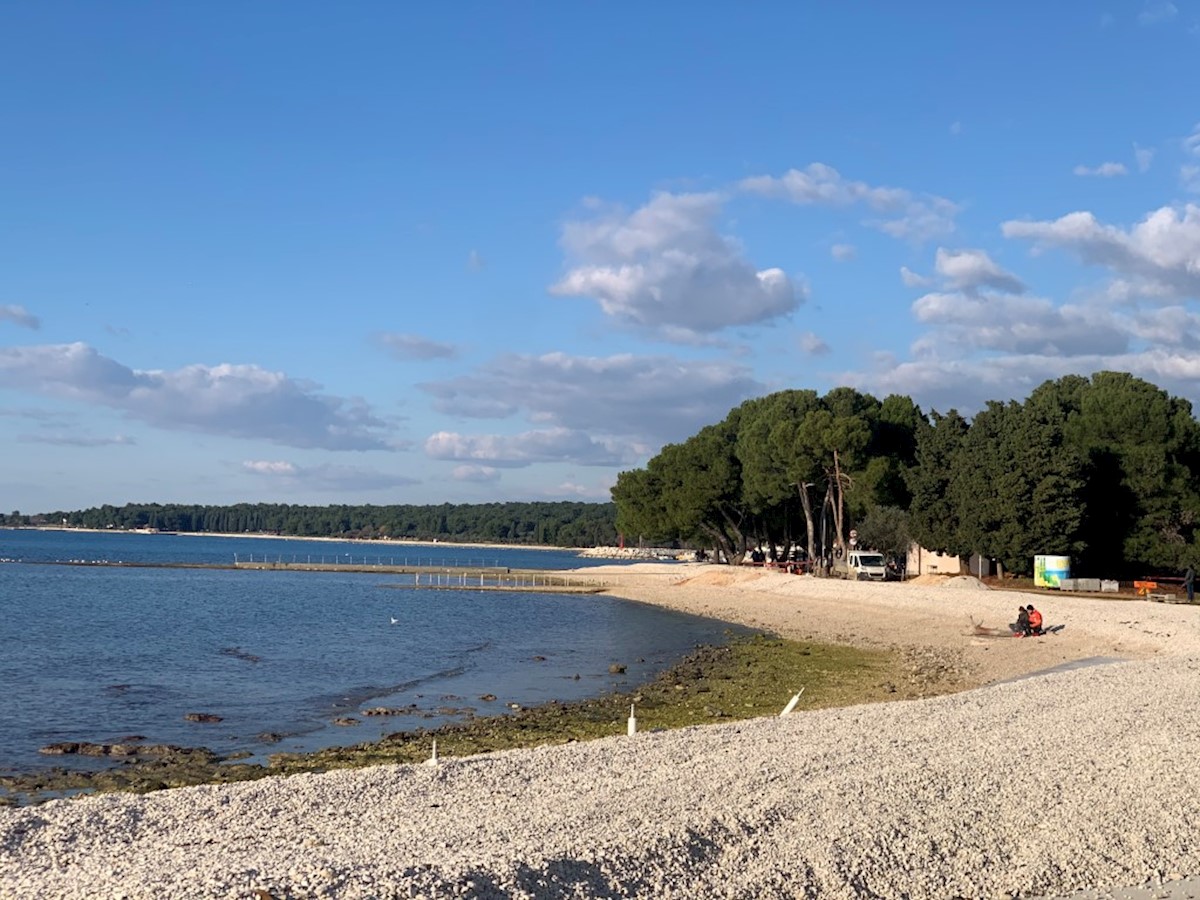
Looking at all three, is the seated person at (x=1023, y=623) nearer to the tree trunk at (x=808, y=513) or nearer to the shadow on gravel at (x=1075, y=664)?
the shadow on gravel at (x=1075, y=664)

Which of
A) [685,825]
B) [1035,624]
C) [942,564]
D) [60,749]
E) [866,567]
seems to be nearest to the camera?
[685,825]

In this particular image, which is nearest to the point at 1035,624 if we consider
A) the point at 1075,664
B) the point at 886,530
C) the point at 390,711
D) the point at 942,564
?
the point at 1075,664

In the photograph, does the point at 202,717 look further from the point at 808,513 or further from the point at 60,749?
the point at 808,513

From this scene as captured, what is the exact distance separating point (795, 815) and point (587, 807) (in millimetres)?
2066

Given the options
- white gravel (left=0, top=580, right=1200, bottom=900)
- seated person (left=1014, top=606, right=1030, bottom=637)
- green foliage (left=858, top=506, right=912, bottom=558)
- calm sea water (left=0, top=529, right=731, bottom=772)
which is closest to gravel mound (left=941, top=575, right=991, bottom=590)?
green foliage (left=858, top=506, right=912, bottom=558)

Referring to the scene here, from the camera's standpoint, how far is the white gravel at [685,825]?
30.3 ft

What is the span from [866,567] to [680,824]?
200 ft

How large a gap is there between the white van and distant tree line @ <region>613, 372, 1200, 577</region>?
2.37 m

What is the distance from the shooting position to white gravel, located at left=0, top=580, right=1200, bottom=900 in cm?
923

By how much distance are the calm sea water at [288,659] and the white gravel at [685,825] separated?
25.2ft

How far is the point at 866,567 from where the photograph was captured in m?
69.8

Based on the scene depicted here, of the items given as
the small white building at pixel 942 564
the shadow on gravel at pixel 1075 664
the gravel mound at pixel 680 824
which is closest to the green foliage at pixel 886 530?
the small white building at pixel 942 564

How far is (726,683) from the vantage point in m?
29.2

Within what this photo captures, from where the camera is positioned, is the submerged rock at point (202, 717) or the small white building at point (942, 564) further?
the small white building at point (942, 564)
